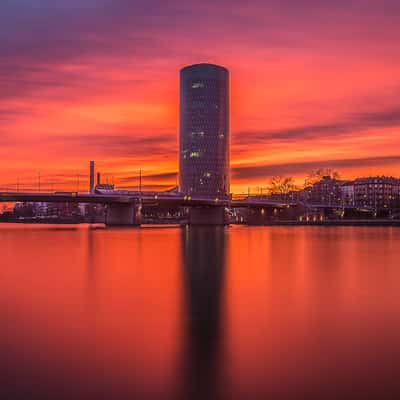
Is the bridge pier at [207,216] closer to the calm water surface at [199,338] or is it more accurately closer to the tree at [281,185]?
the tree at [281,185]

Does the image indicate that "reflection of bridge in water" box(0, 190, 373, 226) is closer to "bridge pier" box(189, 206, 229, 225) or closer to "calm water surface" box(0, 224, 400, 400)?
"bridge pier" box(189, 206, 229, 225)

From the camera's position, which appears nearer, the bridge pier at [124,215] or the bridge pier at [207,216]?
the bridge pier at [124,215]

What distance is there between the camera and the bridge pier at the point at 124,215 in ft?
A: 420

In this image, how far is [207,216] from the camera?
15125cm

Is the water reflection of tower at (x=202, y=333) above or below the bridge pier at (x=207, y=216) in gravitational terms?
above

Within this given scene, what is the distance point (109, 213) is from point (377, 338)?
124m

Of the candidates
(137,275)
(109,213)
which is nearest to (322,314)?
(137,275)

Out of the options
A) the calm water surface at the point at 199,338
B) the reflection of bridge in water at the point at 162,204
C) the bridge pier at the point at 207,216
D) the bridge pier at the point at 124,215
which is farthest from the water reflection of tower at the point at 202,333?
the bridge pier at the point at 207,216

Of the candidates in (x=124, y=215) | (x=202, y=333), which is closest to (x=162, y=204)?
(x=124, y=215)

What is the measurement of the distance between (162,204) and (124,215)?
998 centimetres

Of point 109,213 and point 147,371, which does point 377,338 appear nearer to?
point 147,371

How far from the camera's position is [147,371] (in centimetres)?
825

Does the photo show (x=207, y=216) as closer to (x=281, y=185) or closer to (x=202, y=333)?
(x=281, y=185)

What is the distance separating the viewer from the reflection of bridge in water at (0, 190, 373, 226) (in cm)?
10788
